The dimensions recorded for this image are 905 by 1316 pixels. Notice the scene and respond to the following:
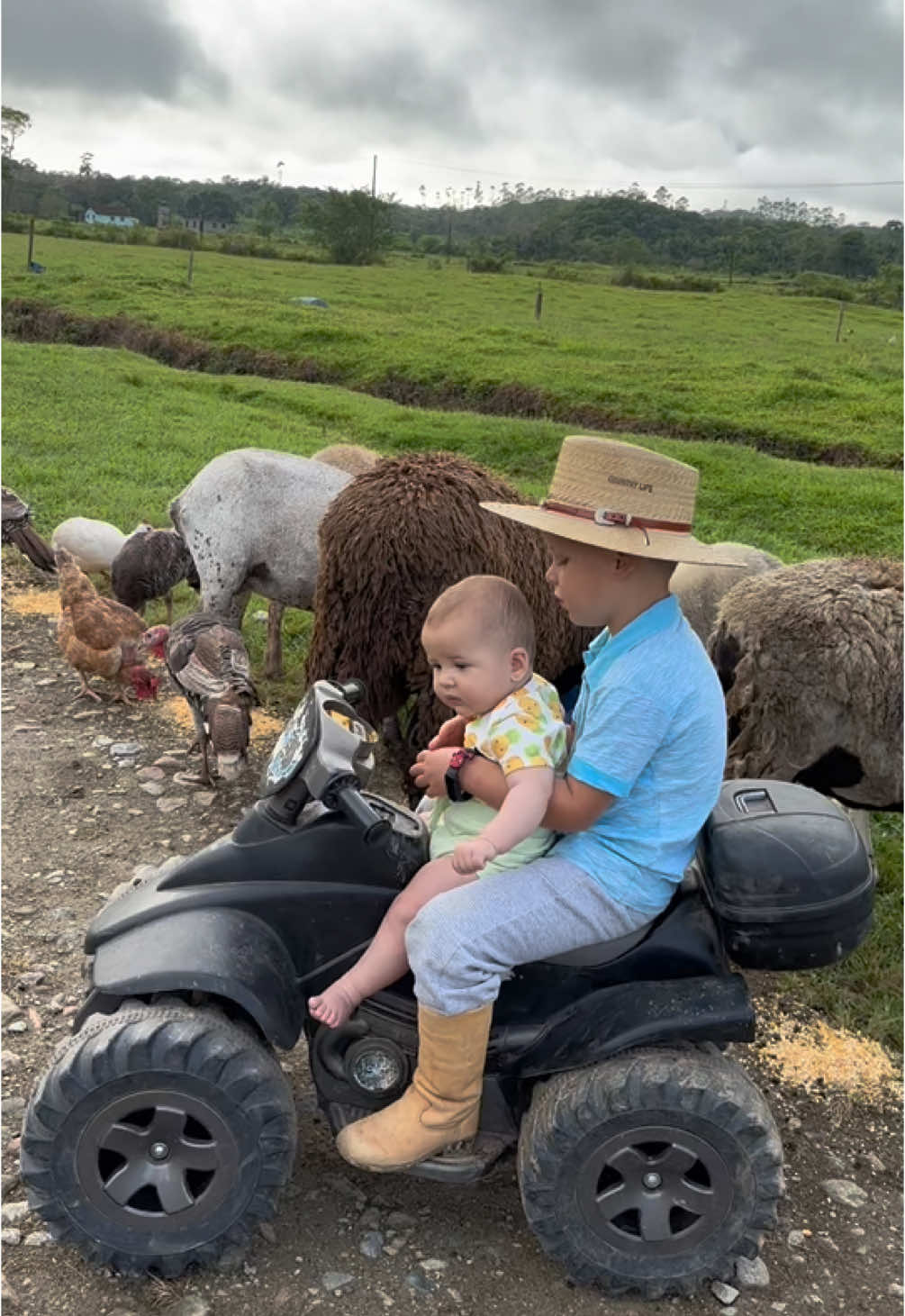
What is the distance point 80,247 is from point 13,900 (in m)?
42.4

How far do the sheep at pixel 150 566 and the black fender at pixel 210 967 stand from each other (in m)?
4.36

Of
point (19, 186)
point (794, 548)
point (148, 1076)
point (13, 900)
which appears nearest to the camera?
point (148, 1076)

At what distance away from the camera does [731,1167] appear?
252 centimetres

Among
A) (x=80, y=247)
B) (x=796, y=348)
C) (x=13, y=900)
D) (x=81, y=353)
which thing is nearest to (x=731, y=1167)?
(x=13, y=900)

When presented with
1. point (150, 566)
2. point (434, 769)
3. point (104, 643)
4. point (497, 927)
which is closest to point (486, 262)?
point (150, 566)

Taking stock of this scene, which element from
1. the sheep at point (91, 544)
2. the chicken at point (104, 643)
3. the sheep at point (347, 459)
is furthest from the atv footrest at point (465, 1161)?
the sheep at point (91, 544)

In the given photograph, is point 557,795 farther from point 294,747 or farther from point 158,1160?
point 158,1160

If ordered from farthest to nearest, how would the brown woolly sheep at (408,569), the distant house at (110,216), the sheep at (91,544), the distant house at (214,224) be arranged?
the distant house at (214,224) < the distant house at (110,216) < the sheep at (91,544) < the brown woolly sheep at (408,569)

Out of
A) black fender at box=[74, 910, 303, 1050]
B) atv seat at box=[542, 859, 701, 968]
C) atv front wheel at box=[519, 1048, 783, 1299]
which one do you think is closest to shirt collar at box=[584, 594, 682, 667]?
atv seat at box=[542, 859, 701, 968]

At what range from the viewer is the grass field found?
34.7 ft

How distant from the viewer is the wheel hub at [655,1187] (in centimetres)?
250

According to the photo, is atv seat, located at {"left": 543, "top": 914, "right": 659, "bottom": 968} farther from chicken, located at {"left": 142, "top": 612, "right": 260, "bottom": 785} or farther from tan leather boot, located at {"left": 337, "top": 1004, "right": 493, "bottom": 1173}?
chicken, located at {"left": 142, "top": 612, "right": 260, "bottom": 785}

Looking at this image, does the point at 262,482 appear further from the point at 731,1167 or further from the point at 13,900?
the point at 731,1167

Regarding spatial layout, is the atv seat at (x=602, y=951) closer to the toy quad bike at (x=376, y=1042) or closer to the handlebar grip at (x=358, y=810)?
the toy quad bike at (x=376, y=1042)
